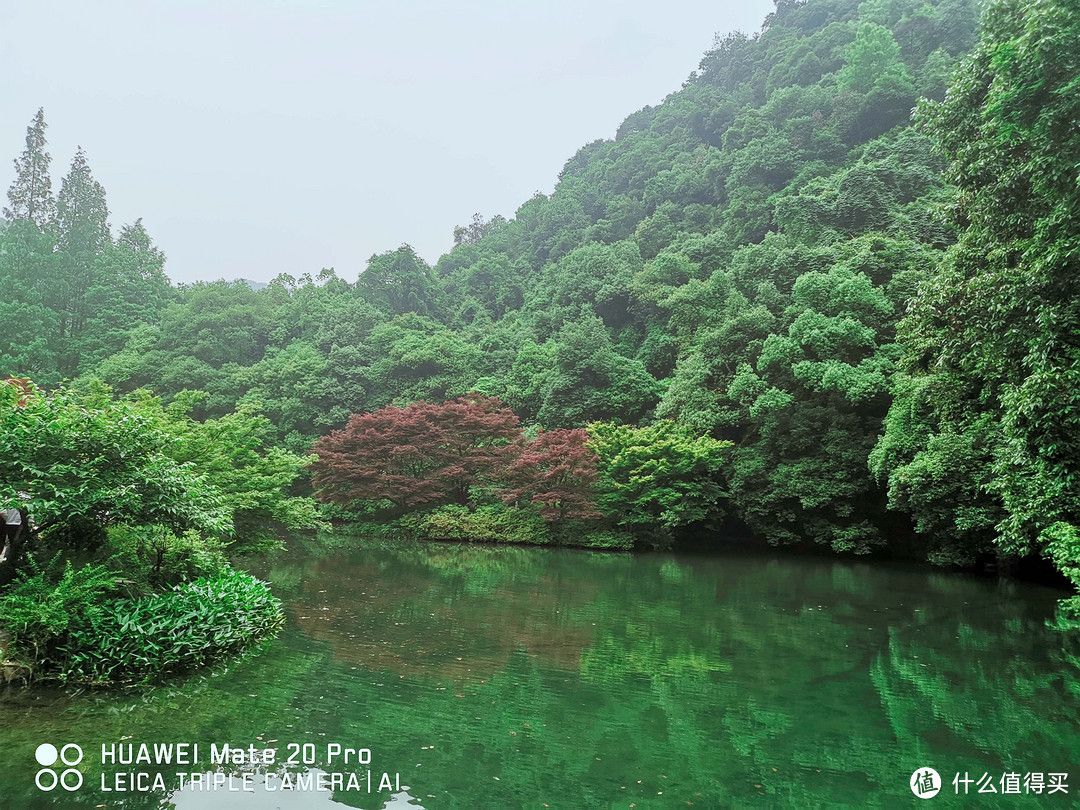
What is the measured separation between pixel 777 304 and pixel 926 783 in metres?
15.8

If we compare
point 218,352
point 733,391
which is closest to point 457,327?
point 218,352

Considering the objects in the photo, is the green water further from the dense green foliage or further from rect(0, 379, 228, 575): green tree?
rect(0, 379, 228, 575): green tree

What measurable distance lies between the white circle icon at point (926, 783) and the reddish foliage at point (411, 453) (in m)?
13.7

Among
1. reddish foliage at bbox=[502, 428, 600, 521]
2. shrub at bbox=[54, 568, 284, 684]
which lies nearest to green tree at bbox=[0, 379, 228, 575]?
shrub at bbox=[54, 568, 284, 684]

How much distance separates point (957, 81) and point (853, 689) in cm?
688

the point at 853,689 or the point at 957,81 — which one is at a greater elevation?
the point at 957,81

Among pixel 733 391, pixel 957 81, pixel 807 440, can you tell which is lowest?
pixel 807 440

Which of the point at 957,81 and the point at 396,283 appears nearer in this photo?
the point at 957,81

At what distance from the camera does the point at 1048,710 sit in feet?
16.3

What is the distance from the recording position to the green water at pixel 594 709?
3479mm

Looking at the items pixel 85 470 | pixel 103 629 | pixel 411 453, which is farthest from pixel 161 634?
pixel 411 453

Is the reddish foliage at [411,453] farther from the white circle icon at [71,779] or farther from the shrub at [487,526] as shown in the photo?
the white circle icon at [71,779]

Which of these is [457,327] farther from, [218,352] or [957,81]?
[957,81]

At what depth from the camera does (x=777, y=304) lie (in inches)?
705
